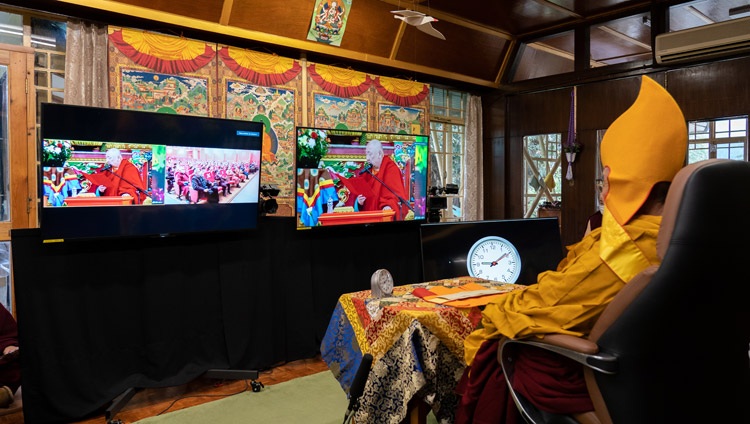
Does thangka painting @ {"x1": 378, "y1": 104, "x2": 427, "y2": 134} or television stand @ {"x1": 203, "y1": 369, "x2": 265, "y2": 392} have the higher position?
thangka painting @ {"x1": 378, "y1": 104, "x2": 427, "y2": 134}

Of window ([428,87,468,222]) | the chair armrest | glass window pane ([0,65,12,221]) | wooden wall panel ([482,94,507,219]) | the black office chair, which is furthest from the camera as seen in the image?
wooden wall panel ([482,94,507,219])

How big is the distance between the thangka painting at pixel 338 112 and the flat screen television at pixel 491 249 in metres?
1.49

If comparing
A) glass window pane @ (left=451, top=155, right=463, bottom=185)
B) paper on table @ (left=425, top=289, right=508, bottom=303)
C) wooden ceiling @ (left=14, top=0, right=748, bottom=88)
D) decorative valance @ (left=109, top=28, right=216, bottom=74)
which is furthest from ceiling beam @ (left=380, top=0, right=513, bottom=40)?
paper on table @ (left=425, top=289, right=508, bottom=303)

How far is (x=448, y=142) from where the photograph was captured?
5969 millimetres

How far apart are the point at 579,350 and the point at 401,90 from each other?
411 cm

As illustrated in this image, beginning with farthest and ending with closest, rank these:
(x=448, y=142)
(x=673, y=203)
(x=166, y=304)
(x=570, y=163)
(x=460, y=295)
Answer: (x=448, y=142)
(x=570, y=163)
(x=166, y=304)
(x=460, y=295)
(x=673, y=203)

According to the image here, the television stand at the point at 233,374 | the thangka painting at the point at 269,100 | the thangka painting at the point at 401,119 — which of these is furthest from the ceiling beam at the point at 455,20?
the television stand at the point at 233,374

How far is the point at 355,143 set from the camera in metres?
4.10

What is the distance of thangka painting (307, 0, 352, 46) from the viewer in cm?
430

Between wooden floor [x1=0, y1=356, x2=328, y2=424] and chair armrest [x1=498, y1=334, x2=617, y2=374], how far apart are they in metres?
2.43

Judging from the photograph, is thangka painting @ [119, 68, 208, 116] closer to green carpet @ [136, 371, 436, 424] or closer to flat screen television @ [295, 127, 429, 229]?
flat screen television @ [295, 127, 429, 229]

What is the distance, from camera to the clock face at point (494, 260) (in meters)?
3.88

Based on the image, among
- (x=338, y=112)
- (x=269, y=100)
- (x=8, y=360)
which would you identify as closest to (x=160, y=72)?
(x=269, y=100)

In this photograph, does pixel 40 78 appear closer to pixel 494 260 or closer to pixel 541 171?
pixel 494 260
